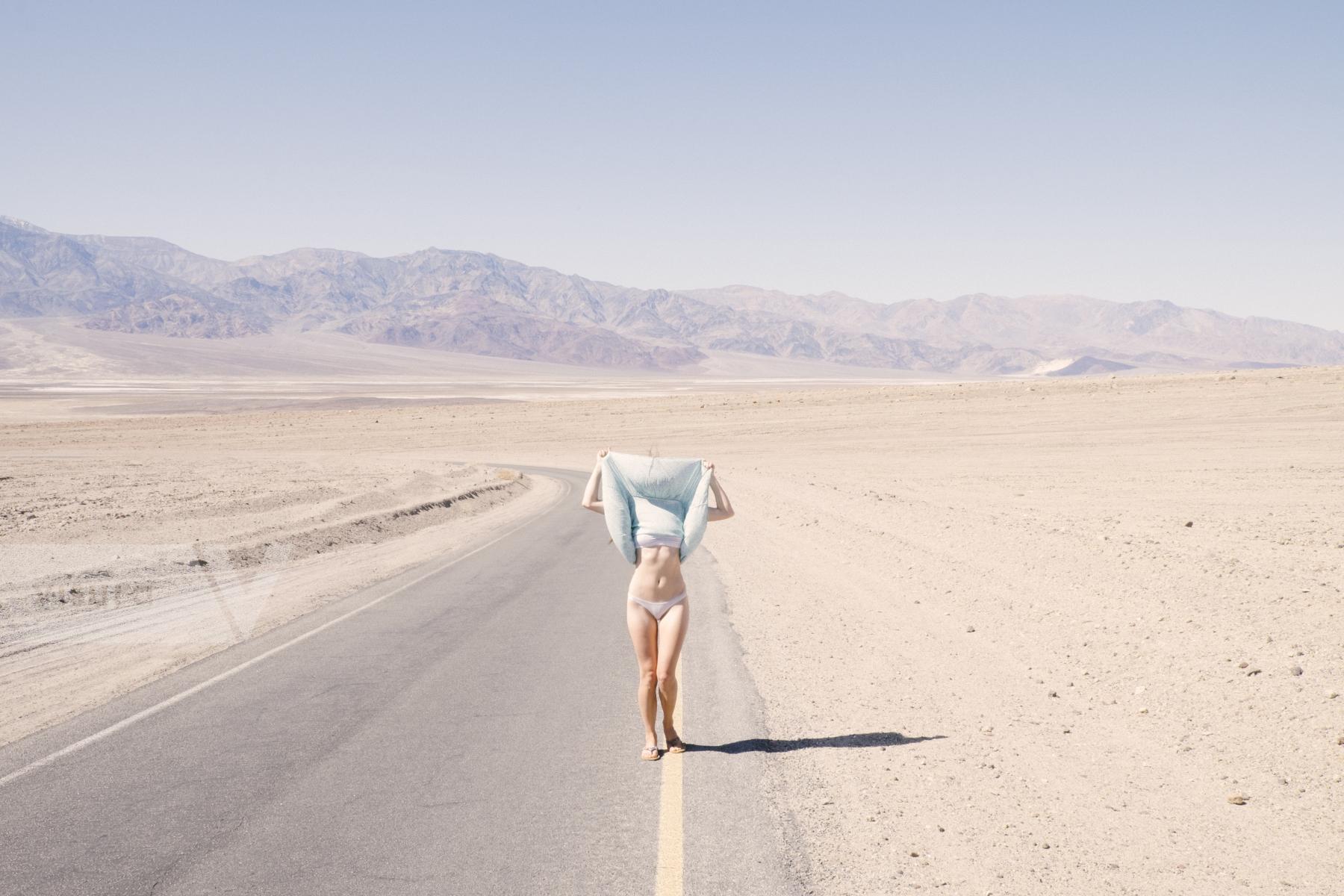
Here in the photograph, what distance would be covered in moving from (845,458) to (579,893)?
45716 millimetres

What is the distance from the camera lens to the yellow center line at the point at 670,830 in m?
4.64

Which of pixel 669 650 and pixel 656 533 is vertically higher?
pixel 656 533

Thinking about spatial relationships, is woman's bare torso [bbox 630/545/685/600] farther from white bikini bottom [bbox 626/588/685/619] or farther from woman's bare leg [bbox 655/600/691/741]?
woman's bare leg [bbox 655/600/691/741]

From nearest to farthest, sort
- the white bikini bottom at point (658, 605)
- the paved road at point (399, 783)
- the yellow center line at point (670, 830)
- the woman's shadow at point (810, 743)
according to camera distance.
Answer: the yellow center line at point (670, 830), the paved road at point (399, 783), the white bikini bottom at point (658, 605), the woman's shadow at point (810, 743)

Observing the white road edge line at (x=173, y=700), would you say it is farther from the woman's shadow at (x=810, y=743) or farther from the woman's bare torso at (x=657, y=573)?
the woman's shadow at (x=810, y=743)

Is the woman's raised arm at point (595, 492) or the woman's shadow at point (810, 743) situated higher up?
the woman's raised arm at point (595, 492)

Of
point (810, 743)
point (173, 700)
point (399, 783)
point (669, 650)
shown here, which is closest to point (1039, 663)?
point (810, 743)

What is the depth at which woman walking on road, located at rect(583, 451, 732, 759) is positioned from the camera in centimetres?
618

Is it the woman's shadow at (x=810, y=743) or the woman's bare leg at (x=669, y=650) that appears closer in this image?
the woman's bare leg at (x=669, y=650)

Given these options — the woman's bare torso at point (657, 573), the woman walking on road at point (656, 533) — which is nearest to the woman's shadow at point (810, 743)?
the woman walking on road at point (656, 533)

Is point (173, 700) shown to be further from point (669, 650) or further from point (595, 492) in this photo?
point (669, 650)

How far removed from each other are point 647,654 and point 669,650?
0.19 meters

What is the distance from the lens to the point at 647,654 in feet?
20.9

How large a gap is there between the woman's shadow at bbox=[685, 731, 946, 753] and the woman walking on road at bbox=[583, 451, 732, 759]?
493mm
